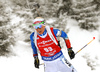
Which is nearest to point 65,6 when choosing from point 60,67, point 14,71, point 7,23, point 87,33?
point 87,33

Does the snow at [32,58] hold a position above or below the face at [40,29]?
below

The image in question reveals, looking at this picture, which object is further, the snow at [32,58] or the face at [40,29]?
the snow at [32,58]

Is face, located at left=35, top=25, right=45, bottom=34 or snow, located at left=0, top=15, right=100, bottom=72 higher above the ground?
face, located at left=35, top=25, right=45, bottom=34

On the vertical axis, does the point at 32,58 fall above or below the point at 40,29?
below

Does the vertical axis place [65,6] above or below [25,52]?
above

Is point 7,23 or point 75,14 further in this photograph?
point 75,14

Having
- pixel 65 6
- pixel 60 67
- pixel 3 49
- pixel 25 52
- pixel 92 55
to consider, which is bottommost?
pixel 92 55

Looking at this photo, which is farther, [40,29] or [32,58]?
[32,58]

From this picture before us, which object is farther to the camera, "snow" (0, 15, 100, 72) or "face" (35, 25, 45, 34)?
"snow" (0, 15, 100, 72)

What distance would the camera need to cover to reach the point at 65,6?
26.7 ft

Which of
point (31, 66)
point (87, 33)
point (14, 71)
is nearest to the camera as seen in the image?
point (14, 71)

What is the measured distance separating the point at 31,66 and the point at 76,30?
371cm

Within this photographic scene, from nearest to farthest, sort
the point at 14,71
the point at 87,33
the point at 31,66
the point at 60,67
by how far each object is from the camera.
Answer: the point at 60,67, the point at 14,71, the point at 31,66, the point at 87,33

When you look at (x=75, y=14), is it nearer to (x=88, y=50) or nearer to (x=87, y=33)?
(x=87, y=33)
